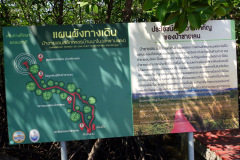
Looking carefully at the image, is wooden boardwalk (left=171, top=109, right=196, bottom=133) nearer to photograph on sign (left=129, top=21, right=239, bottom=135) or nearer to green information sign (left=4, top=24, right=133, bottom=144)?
photograph on sign (left=129, top=21, right=239, bottom=135)

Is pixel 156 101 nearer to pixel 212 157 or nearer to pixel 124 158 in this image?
pixel 212 157

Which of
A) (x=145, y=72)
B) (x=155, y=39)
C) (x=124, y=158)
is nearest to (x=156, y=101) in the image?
(x=145, y=72)

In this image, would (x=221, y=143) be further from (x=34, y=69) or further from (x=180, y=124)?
(x=34, y=69)

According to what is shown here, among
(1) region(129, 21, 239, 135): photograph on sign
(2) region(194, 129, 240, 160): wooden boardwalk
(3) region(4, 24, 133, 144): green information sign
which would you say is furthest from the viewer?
(2) region(194, 129, 240, 160): wooden boardwalk

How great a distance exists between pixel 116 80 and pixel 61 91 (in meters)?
0.48

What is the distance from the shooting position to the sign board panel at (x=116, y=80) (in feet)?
7.44

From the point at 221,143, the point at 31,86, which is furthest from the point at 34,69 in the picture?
the point at 221,143

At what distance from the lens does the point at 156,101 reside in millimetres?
2398

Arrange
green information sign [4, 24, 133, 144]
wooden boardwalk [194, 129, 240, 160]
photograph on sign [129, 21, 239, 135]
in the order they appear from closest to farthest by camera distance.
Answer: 1. green information sign [4, 24, 133, 144]
2. photograph on sign [129, 21, 239, 135]
3. wooden boardwalk [194, 129, 240, 160]

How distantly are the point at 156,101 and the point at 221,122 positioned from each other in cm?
65

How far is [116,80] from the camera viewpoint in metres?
2.35

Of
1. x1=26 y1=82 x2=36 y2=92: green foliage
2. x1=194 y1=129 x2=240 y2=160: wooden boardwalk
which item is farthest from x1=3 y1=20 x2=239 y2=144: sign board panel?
x1=194 y1=129 x2=240 y2=160: wooden boardwalk

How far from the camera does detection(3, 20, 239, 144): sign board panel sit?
2268mm

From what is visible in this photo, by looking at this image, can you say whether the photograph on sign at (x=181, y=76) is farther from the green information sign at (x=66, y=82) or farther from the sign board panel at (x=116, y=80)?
the green information sign at (x=66, y=82)
